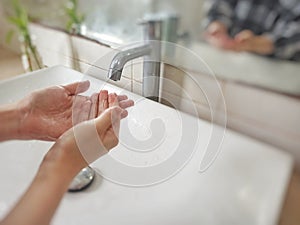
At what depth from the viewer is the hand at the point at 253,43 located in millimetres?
412

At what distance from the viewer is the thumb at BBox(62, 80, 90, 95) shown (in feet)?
1.82

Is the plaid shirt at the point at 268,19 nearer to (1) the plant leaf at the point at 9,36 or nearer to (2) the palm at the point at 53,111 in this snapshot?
(2) the palm at the point at 53,111

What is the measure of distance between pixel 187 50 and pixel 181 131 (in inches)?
6.8

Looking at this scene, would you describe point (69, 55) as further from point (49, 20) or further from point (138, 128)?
point (138, 128)

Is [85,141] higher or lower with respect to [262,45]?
lower

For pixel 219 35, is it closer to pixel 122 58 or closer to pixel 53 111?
pixel 122 58

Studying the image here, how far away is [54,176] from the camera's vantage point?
365 millimetres

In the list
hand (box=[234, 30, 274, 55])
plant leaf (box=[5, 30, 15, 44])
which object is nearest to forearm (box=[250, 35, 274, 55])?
hand (box=[234, 30, 274, 55])

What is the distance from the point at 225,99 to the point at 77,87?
0.32m

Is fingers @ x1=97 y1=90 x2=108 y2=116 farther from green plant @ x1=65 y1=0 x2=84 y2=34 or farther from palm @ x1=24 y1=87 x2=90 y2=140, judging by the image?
green plant @ x1=65 y1=0 x2=84 y2=34

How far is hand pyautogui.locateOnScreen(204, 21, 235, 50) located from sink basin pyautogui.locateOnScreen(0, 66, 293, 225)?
17cm

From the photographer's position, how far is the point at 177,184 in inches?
20.0

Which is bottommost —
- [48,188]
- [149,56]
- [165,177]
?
[165,177]

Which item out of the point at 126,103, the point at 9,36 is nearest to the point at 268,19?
the point at 126,103
